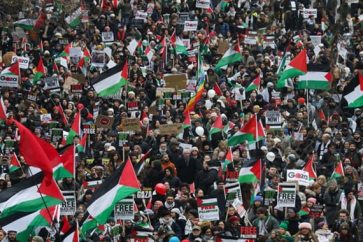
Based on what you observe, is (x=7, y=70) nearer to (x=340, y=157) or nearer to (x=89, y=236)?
(x=340, y=157)

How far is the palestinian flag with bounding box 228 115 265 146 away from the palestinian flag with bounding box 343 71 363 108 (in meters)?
3.30

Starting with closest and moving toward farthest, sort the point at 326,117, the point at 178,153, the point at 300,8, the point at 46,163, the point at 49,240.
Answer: the point at 46,163
the point at 49,240
the point at 178,153
the point at 326,117
the point at 300,8

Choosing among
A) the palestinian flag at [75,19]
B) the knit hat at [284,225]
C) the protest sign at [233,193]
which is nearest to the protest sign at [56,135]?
the protest sign at [233,193]

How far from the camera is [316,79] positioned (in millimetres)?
36719

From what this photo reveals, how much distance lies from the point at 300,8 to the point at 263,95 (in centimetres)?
1073

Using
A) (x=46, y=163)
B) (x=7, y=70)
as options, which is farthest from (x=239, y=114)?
(x=46, y=163)

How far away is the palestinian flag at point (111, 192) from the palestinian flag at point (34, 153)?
0.84 meters

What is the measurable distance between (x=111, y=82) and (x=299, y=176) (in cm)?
716

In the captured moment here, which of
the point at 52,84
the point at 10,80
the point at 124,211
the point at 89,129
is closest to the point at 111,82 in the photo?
the point at 89,129

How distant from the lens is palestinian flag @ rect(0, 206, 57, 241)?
81.6 feet

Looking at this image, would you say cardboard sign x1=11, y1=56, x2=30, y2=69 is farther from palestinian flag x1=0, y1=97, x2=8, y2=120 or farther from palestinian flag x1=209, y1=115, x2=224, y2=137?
palestinian flag x1=209, y1=115, x2=224, y2=137

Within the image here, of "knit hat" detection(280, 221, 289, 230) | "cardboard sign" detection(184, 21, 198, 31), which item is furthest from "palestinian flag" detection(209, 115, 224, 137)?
"cardboard sign" detection(184, 21, 198, 31)

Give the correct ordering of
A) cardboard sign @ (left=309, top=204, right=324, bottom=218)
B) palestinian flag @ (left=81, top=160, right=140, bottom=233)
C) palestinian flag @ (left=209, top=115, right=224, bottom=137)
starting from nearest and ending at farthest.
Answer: palestinian flag @ (left=81, top=160, right=140, bottom=233), cardboard sign @ (left=309, top=204, right=324, bottom=218), palestinian flag @ (left=209, top=115, right=224, bottom=137)

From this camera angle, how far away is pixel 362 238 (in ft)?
89.3
